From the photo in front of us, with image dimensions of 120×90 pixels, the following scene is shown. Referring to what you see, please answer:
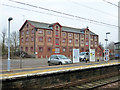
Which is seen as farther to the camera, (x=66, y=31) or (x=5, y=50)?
(x=66, y=31)

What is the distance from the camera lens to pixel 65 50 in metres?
46.5

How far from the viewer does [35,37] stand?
39.7 m

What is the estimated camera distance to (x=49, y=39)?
140 ft

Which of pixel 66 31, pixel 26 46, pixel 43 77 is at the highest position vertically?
pixel 66 31

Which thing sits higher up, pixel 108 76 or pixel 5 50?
pixel 5 50

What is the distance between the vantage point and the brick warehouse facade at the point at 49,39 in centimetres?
4031

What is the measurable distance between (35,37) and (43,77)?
3186 centimetres

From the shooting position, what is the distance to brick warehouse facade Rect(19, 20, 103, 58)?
132 feet

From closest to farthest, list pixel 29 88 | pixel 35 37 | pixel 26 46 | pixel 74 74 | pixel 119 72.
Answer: pixel 29 88 < pixel 74 74 < pixel 119 72 < pixel 35 37 < pixel 26 46

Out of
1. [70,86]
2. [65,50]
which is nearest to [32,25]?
[65,50]

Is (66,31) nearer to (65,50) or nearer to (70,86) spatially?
(65,50)

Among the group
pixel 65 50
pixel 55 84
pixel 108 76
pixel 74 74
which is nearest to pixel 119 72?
pixel 108 76

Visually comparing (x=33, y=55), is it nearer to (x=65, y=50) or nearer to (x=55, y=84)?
(x=65, y=50)

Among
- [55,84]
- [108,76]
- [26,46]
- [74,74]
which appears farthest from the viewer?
[26,46]
